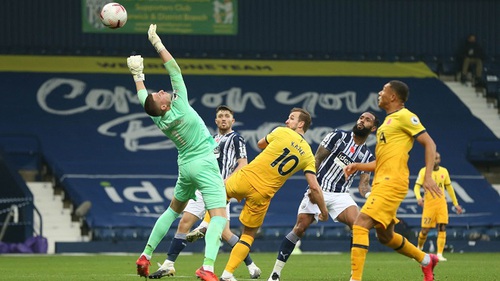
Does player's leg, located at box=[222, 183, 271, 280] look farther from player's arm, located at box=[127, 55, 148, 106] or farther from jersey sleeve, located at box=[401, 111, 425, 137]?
jersey sleeve, located at box=[401, 111, 425, 137]

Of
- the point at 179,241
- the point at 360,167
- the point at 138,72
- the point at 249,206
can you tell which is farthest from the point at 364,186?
the point at 138,72

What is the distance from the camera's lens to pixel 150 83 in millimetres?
32969

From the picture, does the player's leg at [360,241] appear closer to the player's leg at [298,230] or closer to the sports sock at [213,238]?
the sports sock at [213,238]

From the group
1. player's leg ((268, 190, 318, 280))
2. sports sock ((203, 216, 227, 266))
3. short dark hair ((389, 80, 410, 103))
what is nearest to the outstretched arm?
sports sock ((203, 216, 227, 266))

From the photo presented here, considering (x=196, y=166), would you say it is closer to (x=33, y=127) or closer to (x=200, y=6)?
(x=33, y=127)

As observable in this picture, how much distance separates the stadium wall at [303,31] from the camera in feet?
109

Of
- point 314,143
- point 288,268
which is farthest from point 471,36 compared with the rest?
point 288,268

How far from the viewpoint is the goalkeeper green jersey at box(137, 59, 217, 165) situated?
39.3 feet

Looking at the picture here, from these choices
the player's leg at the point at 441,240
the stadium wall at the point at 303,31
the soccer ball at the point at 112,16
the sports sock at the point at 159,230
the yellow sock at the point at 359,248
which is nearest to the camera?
the yellow sock at the point at 359,248

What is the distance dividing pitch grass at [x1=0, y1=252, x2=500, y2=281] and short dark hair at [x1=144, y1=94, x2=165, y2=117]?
3064 millimetres

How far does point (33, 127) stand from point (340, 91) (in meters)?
9.46

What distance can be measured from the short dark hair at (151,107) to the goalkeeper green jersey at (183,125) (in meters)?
0.12

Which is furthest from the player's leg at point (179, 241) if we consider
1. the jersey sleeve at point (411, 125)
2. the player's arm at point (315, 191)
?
the jersey sleeve at point (411, 125)

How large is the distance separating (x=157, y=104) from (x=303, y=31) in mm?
23955
